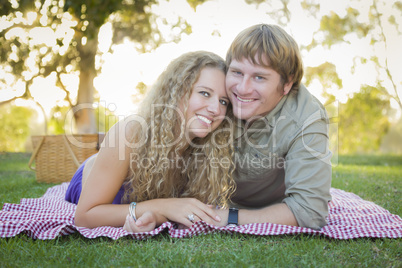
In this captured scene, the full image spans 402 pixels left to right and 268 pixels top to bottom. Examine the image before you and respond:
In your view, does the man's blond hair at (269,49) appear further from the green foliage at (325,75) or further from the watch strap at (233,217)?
the green foliage at (325,75)

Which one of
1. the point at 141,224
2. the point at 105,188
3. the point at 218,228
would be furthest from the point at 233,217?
the point at 105,188

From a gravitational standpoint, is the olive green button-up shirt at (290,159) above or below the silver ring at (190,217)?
above

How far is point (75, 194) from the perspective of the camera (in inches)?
149

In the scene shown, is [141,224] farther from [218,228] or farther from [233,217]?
[233,217]

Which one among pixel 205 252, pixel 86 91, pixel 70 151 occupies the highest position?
pixel 86 91

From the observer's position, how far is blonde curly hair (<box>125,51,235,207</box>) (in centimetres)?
275

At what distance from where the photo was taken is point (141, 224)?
2.39 meters

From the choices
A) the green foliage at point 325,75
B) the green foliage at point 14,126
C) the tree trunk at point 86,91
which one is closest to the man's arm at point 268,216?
the tree trunk at point 86,91

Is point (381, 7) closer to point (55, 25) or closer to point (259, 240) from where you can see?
point (55, 25)

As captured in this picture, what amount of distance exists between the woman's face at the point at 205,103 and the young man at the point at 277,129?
0.09m

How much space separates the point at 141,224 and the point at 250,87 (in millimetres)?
1283

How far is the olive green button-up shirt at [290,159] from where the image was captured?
8.41 feet

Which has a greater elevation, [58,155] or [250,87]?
[250,87]

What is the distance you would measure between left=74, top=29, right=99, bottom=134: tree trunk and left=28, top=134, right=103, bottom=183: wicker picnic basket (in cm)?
573
